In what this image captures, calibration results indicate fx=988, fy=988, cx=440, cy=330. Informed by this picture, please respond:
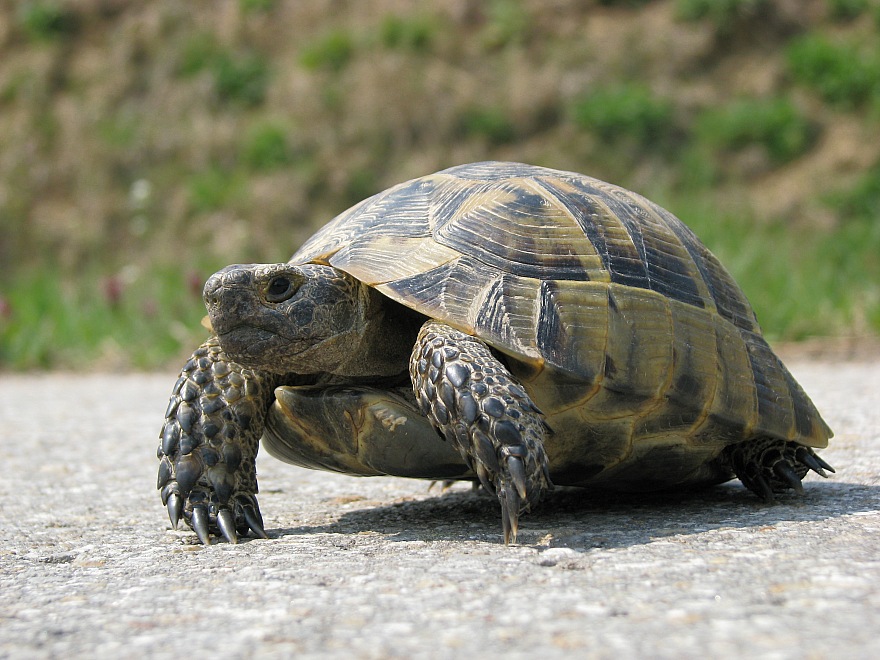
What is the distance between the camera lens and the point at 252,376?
284 centimetres

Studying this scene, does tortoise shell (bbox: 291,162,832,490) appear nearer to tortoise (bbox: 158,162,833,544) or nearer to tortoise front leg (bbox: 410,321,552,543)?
tortoise (bbox: 158,162,833,544)

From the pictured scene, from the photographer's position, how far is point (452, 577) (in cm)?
200

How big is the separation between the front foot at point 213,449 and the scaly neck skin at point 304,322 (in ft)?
0.46

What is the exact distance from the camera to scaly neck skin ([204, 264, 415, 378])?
2.63 metres

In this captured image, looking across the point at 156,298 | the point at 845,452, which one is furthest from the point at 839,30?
the point at 845,452

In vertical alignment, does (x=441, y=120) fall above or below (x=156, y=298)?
above

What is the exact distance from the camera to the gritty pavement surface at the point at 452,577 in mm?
1578

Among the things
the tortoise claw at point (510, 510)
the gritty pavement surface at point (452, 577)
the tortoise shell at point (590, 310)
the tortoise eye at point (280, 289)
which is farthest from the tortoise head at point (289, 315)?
the tortoise claw at point (510, 510)

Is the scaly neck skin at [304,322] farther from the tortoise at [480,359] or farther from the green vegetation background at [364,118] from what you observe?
the green vegetation background at [364,118]

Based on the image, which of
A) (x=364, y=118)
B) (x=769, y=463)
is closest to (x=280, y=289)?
(x=769, y=463)

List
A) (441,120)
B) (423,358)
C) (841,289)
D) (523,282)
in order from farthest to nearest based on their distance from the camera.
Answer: (441,120)
(841,289)
(523,282)
(423,358)

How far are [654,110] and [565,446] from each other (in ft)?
34.1

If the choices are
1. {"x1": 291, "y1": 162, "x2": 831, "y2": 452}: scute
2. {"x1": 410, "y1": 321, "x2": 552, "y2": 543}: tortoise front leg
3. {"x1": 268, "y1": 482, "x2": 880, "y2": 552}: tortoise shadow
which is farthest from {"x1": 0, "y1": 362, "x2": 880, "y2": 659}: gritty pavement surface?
{"x1": 291, "y1": 162, "x2": 831, "y2": 452}: scute

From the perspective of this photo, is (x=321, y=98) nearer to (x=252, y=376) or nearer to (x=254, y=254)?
(x=254, y=254)
